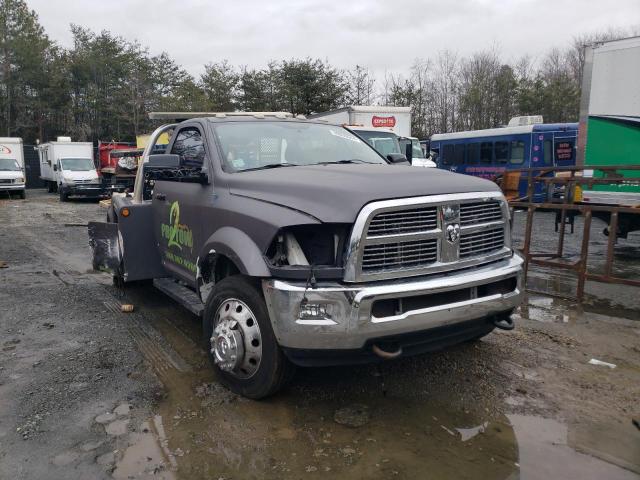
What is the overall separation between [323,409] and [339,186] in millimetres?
1525

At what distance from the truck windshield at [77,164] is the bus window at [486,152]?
17.9 m

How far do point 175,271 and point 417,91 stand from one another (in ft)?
121

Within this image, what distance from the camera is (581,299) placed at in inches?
252

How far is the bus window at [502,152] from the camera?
19.2 meters

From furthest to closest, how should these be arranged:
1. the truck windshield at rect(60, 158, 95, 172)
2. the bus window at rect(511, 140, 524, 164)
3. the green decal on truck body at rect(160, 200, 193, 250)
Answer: the truck windshield at rect(60, 158, 95, 172)
the bus window at rect(511, 140, 524, 164)
the green decal on truck body at rect(160, 200, 193, 250)

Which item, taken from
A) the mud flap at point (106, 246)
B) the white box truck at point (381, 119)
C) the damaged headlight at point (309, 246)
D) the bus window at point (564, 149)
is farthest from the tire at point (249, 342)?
the bus window at point (564, 149)

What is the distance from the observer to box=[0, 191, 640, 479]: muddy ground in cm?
306

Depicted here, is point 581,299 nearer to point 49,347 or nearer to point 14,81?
point 49,347

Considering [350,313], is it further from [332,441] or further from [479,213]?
[479,213]

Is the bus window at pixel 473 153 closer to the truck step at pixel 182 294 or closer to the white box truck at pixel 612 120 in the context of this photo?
the white box truck at pixel 612 120

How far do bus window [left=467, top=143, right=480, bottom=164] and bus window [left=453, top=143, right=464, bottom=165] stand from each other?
1.22ft

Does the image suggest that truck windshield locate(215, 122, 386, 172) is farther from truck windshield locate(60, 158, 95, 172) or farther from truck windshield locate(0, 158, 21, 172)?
truck windshield locate(0, 158, 21, 172)

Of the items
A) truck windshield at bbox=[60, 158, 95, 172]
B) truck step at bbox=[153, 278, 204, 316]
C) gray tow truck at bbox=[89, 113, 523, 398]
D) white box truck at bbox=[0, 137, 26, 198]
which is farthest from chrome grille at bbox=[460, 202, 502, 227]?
white box truck at bbox=[0, 137, 26, 198]

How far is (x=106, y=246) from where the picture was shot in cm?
620
